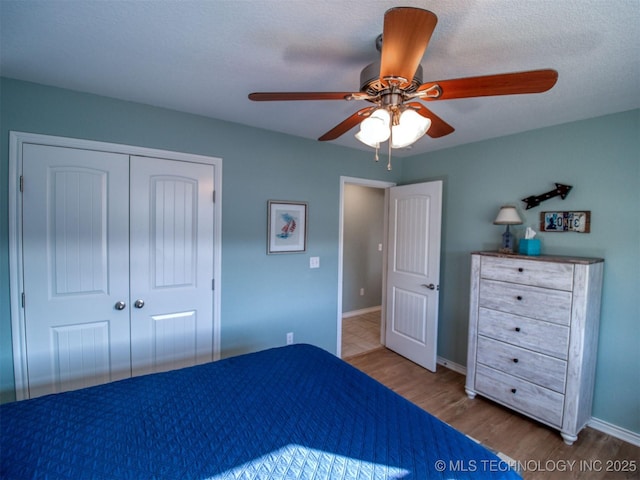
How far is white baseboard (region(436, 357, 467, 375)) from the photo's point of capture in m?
3.00

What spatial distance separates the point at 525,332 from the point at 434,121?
1.82m

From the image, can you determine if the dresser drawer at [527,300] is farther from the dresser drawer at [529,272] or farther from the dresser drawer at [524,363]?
the dresser drawer at [524,363]

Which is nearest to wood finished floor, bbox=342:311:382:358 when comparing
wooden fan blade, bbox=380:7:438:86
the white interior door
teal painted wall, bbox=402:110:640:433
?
the white interior door

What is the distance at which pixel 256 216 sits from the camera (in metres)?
2.62

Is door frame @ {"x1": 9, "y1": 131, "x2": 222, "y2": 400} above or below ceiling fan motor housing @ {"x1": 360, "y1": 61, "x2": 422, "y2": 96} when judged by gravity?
below

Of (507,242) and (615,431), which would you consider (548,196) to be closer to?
(507,242)

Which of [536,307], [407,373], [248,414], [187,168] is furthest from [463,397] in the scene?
[187,168]

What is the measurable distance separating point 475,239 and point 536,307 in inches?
34.7

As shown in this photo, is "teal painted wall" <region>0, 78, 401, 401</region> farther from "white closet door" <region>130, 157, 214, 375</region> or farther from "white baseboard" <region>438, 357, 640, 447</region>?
"white baseboard" <region>438, 357, 640, 447</region>

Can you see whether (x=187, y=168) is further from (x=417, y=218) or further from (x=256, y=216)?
(x=417, y=218)

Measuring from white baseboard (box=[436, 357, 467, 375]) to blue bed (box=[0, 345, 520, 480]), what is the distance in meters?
1.99

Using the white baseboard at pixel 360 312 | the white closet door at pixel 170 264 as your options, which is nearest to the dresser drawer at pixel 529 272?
the white closet door at pixel 170 264

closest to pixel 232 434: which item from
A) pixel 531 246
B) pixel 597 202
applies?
pixel 531 246

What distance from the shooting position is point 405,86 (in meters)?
1.12
